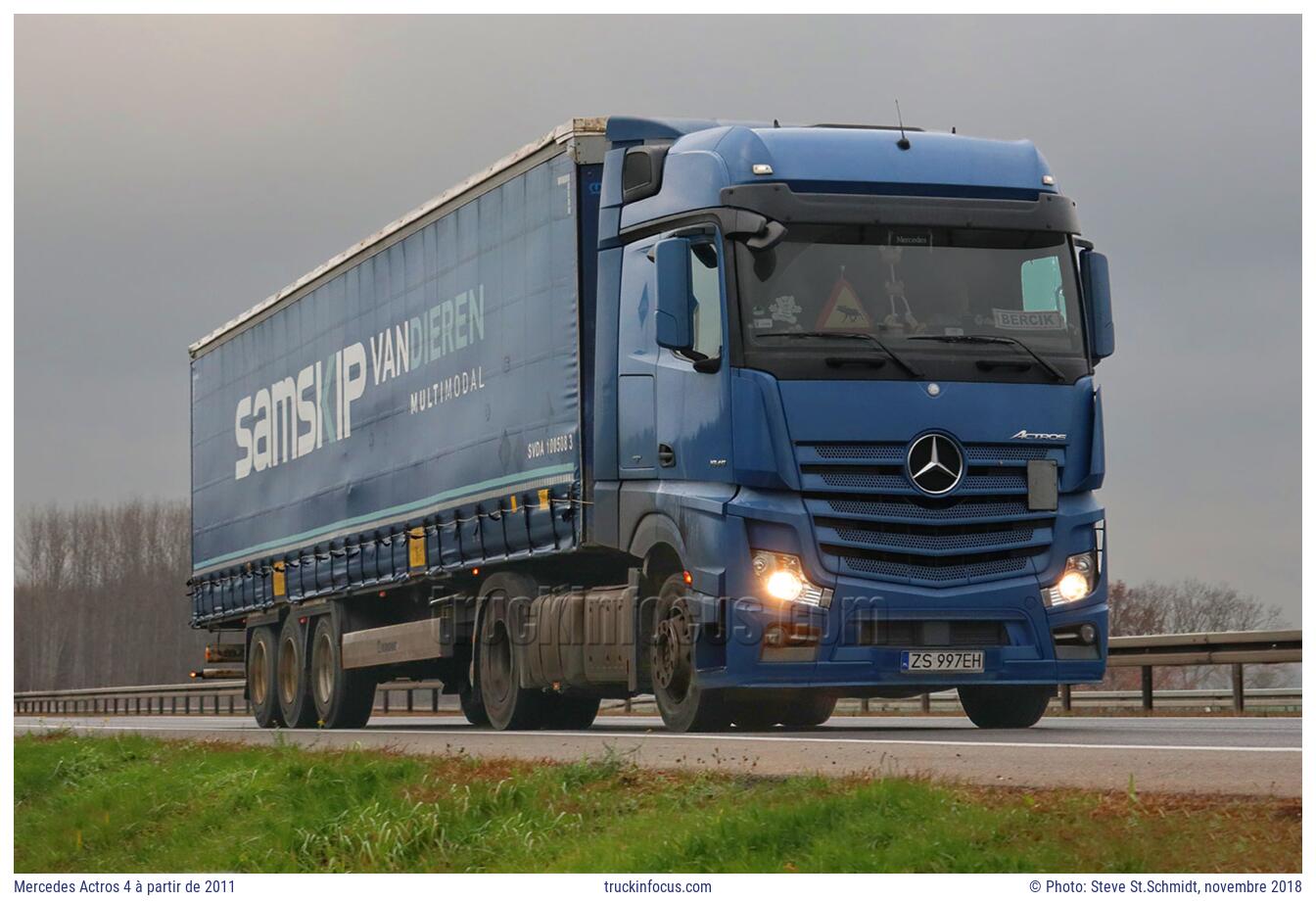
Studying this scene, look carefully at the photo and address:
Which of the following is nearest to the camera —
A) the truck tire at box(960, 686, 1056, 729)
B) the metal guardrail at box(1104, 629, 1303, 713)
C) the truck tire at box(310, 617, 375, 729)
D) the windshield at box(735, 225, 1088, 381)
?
the windshield at box(735, 225, 1088, 381)

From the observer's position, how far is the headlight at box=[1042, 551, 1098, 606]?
51.8 feet

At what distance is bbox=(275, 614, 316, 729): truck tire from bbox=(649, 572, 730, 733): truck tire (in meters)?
8.61

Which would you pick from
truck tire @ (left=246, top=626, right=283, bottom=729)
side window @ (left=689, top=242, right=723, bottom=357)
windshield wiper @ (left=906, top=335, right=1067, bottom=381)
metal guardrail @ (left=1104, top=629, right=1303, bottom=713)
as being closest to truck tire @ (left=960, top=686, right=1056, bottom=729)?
windshield wiper @ (left=906, top=335, right=1067, bottom=381)

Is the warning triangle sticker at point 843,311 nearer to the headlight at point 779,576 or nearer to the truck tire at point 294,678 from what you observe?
the headlight at point 779,576

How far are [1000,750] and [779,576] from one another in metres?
2.69

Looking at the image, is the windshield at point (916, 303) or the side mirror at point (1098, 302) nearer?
the windshield at point (916, 303)

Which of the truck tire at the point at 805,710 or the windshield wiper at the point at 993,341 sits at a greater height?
the windshield wiper at the point at 993,341

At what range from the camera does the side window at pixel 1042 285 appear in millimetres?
15820

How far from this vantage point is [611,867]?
9102 mm

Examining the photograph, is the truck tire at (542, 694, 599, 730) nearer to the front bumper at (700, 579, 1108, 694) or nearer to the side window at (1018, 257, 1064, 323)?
the front bumper at (700, 579, 1108, 694)

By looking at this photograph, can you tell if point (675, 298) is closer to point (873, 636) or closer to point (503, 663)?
point (873, 636)

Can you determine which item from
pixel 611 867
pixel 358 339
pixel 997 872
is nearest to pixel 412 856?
pixel 611 867

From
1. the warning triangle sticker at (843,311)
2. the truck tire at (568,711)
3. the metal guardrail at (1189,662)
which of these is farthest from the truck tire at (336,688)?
the warning triangle sticker at (843,311)

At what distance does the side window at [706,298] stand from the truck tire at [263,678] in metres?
11.3
